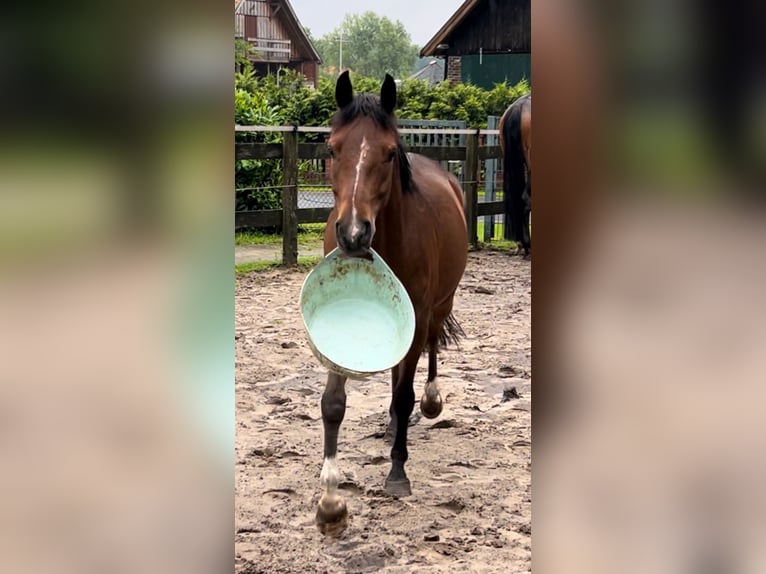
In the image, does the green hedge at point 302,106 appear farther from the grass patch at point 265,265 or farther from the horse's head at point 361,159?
the horse's head at point 361,159

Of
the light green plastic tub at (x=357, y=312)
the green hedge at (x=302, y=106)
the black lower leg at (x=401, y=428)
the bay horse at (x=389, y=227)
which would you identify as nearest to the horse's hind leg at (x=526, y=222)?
the green hedge at (x=302, y=106)

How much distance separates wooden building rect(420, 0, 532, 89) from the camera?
44.9 feet

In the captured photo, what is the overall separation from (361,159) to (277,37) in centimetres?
1462

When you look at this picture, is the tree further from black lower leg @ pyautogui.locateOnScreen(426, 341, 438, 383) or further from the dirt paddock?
black lower leg @ pyautogui.locateOnScreen(426, 341, 438, 383)

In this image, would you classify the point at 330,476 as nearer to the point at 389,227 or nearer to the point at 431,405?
the point at 389,227

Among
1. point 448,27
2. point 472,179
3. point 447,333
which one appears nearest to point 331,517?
point 447,333

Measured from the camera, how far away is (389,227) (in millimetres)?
3182

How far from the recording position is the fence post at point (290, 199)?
311 inches

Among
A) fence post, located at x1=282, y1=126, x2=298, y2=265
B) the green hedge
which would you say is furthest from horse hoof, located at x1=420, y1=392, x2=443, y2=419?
the green hedge

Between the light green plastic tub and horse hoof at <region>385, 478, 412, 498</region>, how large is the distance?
42.6 inches
